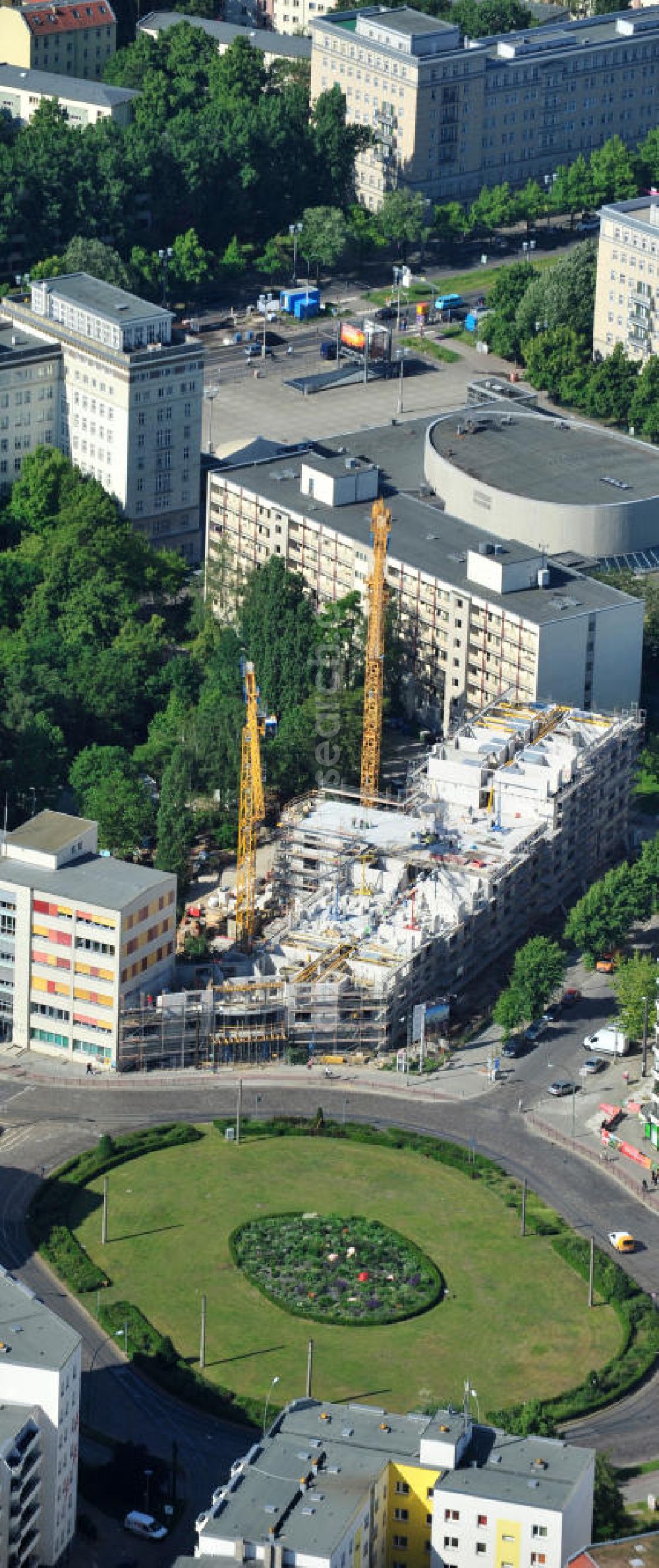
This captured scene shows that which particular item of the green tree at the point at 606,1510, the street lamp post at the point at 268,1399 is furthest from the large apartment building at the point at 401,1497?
the street lamp post at the point at 268,1399

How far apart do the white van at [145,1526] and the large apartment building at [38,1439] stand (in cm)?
336

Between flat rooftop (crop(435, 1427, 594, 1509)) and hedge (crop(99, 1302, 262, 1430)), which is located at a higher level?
flat rooftop (crop(435, 1427, 594, 1509))

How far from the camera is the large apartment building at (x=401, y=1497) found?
167m

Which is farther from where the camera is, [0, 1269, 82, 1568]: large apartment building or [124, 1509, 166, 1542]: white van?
[124, 1509, 166, 1542]: white van

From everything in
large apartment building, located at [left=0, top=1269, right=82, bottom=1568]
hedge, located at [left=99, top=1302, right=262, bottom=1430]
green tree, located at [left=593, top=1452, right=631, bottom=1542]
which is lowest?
hedge, located at [left=99, top=1302, right=262, bottom=1430]

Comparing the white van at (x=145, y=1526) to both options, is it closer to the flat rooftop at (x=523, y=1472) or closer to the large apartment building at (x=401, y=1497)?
the large apartment building at (x=401, y=1497)

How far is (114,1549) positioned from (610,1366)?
3396 centimetres

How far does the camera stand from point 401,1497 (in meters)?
172

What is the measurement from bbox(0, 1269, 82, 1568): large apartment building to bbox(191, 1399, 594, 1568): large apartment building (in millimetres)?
9597

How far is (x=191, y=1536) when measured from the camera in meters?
182

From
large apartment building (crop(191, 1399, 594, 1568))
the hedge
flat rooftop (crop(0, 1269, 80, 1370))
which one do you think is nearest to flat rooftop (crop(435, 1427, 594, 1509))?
large apartment building (crop(191, 1399, 594, 1568))

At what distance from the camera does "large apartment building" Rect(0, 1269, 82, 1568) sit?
173 m

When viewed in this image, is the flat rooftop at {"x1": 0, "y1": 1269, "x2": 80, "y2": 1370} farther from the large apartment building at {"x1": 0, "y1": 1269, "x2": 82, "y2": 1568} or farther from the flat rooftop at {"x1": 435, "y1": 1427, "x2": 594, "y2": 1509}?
the flat rooftop at {"x1": 435, "y1": 1427, "x2": 594, "y2": 1509}

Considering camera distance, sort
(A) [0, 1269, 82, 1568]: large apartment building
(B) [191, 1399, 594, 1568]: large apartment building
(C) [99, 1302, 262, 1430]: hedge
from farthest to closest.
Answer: (C) [99, 1302, 262, 1430]: hedge → (A) [0, 1269, 82, 1568]: large apartment building → (B) [191, 1399, 594, 1568]: large apartment building
